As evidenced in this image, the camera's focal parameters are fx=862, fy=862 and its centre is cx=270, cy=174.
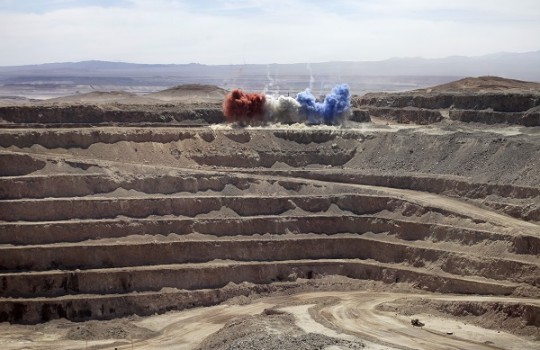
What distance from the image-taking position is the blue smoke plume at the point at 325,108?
86.5 metres

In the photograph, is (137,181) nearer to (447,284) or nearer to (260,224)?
(260,224)

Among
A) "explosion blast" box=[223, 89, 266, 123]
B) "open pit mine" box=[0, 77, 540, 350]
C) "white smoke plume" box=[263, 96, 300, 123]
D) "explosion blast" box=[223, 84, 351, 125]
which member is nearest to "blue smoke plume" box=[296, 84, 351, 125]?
"explosion blast" box=[223, 84, 351, 125]

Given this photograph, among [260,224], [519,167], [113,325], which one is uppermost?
[519,167]

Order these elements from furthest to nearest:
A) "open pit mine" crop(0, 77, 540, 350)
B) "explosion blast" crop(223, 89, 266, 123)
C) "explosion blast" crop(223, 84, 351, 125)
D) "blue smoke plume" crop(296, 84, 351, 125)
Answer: "blue smoke plume" crop(296, 84, 351, 125)
"explosion blast" crop(223, 84, 351, 125)
"explosion blast" crop(223, 89, 266, 123)
"open pit mine" crop(0, 77, 540, 350)

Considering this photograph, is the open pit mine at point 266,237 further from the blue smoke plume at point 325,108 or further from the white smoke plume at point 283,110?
the blue smoke plume at point 325,108

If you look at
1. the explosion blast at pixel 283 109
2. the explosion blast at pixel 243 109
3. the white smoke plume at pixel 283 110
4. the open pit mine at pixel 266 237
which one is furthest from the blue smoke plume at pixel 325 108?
the open pit mine at pixel 266 237

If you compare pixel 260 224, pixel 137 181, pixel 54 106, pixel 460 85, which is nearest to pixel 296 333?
pixel 260 224

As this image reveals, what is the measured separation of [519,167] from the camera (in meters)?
64.8

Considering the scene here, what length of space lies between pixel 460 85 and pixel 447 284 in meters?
62.0

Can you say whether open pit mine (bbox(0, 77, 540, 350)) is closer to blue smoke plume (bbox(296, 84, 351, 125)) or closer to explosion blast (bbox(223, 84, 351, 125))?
explosion blast (bbox(223, 84, 351, 125))

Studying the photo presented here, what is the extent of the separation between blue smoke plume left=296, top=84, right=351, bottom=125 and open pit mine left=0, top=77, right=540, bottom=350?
7172mm

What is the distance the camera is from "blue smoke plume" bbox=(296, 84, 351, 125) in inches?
3406

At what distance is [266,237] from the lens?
6166cm

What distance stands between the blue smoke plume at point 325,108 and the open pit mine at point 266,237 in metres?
7.17
